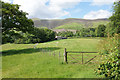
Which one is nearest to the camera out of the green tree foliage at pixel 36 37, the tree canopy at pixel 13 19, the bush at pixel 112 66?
the bush at pixel 112 66

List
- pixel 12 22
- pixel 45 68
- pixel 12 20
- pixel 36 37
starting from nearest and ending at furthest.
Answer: pixel 45 68 → pixel 12 20 → pixel 12 22 → pixel 36 37

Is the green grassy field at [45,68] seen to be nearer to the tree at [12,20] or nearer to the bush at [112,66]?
the bush at [112,66]

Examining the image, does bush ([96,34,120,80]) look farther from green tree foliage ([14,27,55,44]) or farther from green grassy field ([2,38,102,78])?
green tree foliage ([14,27,55,44])

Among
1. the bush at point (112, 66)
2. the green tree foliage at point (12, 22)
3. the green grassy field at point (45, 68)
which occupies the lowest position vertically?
the green grassy field at point (45, 68)

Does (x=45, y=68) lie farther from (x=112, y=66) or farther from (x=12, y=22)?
(x=12, y=22)

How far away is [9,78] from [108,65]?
766 centimetres

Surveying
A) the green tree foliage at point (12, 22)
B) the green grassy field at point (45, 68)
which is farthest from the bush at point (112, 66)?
the green tree foliage at point (12, 22)

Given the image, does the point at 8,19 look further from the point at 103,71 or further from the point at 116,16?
the point at 116,16

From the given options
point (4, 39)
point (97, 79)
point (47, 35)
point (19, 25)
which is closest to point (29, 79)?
point (97, 79)

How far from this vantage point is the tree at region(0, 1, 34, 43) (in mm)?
21172

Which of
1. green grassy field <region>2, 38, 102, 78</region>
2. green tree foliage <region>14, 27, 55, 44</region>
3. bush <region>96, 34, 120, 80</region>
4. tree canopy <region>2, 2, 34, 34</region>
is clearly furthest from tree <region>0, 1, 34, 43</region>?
green tree foliage <region>14, 27, 55, 44</region>

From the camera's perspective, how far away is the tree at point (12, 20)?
21.2 meters

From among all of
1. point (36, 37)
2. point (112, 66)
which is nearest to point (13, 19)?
point (112, 66)

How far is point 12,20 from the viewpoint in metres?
21.9
